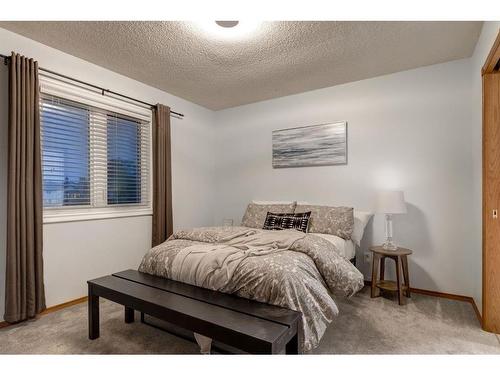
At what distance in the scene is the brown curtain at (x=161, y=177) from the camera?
3389 mm

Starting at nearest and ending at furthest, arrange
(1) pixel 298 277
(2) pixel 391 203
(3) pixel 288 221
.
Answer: (1) pixel 298 277, (2) pixel 391 203, (3) pixel 288 221

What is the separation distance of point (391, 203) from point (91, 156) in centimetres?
320

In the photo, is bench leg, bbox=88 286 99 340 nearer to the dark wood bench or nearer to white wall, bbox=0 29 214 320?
the dark wood bench

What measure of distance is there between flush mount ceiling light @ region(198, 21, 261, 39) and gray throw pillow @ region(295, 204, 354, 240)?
2.00 meters

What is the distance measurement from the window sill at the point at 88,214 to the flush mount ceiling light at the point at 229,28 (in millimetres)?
2144

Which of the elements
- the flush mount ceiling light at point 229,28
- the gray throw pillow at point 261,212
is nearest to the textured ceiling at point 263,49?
the flush mount ceiling light at point 229,28

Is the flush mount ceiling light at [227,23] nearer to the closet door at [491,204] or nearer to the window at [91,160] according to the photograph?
the window at [91,160]

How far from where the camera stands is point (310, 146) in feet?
12.0

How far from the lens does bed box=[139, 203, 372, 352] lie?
164 cm

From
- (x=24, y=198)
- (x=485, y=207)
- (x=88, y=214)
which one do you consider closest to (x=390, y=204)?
(x=485, y=207)

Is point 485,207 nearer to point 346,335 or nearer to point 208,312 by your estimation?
point 346,335

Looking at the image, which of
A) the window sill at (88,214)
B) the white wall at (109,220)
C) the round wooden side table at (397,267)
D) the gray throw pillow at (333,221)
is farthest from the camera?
the gray throw pillow at (333,221)

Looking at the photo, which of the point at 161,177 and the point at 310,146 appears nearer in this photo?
the point at 161,177
